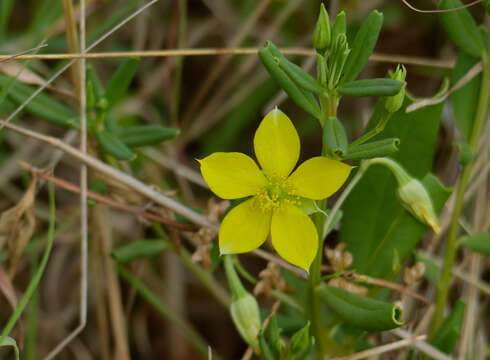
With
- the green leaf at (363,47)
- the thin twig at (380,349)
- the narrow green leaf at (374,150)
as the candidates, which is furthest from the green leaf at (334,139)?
the thin twig at (380,349)

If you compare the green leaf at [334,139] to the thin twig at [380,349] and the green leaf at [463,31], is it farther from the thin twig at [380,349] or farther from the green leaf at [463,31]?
the green leaf at [463,31]

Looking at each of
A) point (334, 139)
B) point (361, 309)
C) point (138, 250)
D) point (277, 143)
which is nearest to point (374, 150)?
point (334, 139)

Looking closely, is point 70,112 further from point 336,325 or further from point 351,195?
point 336,325

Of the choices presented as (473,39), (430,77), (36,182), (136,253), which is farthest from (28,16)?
(473,39)

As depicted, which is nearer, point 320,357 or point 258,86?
point 320,357

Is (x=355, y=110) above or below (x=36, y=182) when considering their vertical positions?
above

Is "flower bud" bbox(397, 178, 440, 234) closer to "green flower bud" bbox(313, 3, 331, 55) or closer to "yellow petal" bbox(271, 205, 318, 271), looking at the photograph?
"yellow petal" bbox(271, 205, 318, 271)
